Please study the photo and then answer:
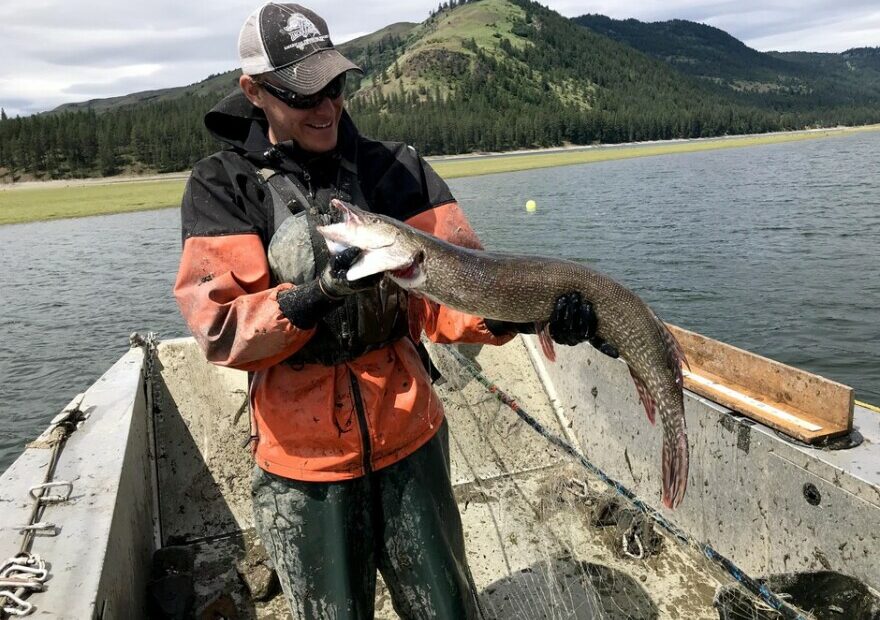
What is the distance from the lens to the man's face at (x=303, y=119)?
2840mm

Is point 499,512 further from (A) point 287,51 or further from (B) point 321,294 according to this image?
(A) point 287,51

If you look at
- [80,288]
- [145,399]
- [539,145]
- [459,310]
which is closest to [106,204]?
[80,288]

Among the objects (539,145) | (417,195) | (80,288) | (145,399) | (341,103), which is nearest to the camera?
(341,103)

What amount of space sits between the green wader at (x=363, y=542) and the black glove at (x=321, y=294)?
0.71 metres

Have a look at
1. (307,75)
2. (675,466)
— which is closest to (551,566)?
(675,466)

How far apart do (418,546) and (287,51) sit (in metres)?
2.09

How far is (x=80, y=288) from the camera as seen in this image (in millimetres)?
21578

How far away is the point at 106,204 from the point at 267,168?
57340 millimetres

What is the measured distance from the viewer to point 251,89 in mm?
2932

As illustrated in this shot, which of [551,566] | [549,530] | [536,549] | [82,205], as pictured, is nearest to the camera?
[551,566]

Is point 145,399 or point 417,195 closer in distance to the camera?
point 417,195

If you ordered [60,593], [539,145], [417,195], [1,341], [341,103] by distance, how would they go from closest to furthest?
[60,593]
[341,103]
[417,195]
[1,341]
[539,145]

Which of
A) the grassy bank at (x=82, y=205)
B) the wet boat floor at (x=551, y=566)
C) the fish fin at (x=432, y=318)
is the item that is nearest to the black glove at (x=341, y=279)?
the fish fin at (x=432, y=318)

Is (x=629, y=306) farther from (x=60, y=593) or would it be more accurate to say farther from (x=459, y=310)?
(x=60, y=593)
